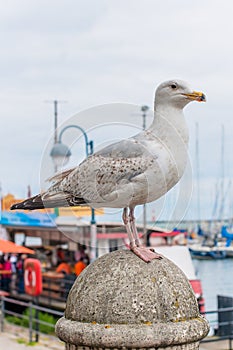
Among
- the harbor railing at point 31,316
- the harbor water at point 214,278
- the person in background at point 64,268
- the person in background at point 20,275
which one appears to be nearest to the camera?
the harbor railing at point 31,316

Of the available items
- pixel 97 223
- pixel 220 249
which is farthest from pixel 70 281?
pixel 220 249

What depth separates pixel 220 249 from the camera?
72.9m

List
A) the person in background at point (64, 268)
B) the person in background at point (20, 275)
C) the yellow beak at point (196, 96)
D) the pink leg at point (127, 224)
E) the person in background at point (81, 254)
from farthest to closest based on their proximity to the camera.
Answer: the person in background at point (64, 268) → the person in background at point (81, 254) → the person in background at point (20, 275) → the pink leg at point (127, 224) → the yellow beak at point (196, 96)

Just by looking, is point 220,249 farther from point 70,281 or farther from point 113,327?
point 113,327

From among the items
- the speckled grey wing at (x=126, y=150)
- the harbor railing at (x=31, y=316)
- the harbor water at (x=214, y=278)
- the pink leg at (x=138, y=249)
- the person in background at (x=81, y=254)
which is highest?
the speckled grey wing at (x=126, y=150)

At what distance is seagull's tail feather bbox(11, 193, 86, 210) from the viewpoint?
531 centimetres

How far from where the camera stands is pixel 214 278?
5459 cm

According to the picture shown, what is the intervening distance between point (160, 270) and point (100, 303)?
529mm

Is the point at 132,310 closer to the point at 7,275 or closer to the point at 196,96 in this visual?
the point at 196,96

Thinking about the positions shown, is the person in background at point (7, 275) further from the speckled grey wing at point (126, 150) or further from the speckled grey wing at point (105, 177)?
the speckled grey wing at point (126, 150)

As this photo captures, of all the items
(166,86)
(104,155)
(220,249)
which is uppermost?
(166,86)

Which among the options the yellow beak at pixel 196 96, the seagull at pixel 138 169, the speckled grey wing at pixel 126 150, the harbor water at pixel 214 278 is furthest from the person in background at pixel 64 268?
the yellow beak at pixel 196 96

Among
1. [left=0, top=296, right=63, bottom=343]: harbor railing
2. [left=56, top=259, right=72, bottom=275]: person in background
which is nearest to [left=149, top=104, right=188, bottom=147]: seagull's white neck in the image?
[left=0, top=296, right=63, bottom=343]: harbor railing

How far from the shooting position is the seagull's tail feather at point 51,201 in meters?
5.31
